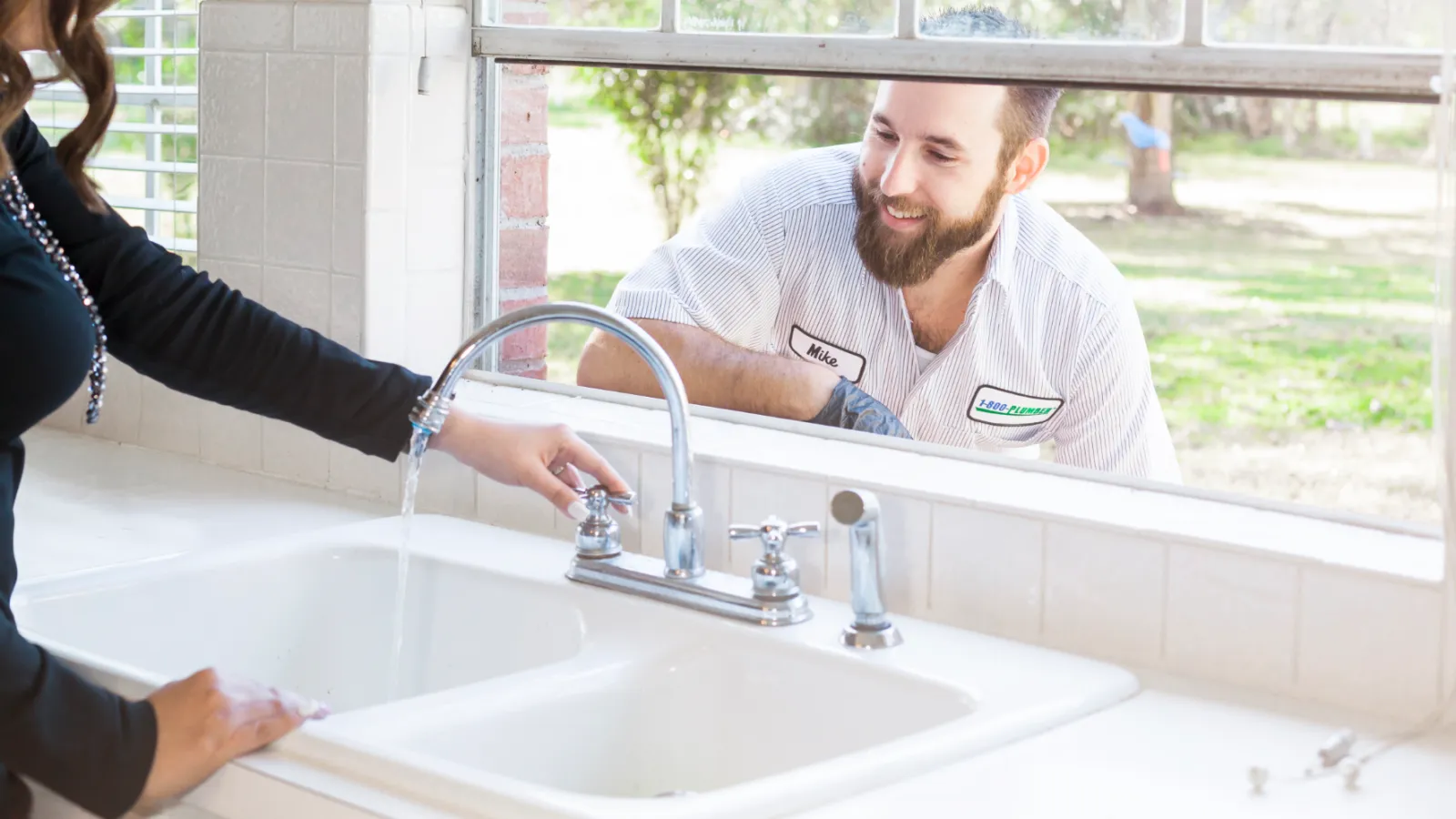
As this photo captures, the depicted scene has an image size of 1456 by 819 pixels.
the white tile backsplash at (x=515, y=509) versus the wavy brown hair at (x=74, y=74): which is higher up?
the wavy brown hair at (x=74, y=74)

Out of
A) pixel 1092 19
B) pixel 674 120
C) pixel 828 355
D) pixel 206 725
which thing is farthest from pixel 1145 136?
pixel 206 725

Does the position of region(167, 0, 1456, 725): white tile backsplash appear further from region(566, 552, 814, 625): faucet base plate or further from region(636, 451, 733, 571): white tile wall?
region(566, 552, 814, 625): faucet base plate

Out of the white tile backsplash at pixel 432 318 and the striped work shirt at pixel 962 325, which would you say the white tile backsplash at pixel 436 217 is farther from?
the striped work shirt at pixel 962 325

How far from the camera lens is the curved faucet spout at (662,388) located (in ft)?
5.49

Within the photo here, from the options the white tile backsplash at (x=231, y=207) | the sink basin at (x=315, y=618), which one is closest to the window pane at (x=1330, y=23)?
the sink basin at (x=315, y=618)

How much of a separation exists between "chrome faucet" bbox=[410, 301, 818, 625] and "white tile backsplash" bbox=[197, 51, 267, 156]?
29.8 inches

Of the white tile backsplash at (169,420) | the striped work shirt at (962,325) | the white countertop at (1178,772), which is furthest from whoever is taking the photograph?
the white tile backsplash at (169,420)

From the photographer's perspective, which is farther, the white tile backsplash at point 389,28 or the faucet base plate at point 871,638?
the white tile backsplash at point 389,28

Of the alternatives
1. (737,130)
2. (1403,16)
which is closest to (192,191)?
(737,130)

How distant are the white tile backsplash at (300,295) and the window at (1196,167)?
0.76 feet

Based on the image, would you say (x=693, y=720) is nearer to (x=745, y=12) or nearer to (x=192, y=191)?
(x=745, y=12)

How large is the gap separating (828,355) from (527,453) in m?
0.58

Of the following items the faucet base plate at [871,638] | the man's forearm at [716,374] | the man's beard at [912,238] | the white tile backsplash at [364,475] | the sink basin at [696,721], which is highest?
the man's beard at [912,238]

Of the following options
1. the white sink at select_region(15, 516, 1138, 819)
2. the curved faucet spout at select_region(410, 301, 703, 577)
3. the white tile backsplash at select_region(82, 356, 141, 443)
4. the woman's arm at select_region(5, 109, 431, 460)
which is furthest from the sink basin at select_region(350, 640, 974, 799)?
the white tile backsplash at select_region(82, 356, 141, 443)
